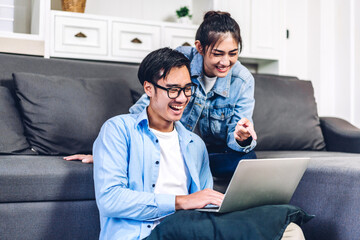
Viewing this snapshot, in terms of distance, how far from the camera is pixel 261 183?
119 cm

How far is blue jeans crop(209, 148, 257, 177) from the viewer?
1.76 meters

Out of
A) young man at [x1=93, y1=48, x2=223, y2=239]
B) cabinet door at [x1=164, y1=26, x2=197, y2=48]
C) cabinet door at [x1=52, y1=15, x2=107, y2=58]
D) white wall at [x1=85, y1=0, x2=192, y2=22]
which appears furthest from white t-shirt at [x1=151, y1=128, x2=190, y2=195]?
white wall at [x1=85, y1=0, x2=192, y2=22]

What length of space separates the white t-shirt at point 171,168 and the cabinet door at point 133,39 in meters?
1.68

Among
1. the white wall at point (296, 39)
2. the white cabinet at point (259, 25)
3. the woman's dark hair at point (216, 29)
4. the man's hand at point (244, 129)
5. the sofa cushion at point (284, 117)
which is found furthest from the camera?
the white wall at point (296, 39)

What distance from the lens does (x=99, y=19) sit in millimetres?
2980

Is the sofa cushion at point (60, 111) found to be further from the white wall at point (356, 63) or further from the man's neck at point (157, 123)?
the white wall at point (356, 63)

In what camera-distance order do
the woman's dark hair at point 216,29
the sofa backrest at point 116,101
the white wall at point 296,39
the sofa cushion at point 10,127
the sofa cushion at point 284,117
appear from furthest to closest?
the white wall at point 296,39 < the sofa cushion at point 284,117 < the sofa backrest at point 116,101 < the sofa cushion at point 10,127 < the woman's dark hair at point 216,29

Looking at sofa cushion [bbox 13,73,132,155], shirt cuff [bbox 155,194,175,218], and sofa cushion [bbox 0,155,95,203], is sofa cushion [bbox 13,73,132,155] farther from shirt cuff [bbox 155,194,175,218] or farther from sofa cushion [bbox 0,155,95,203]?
shirt cuff [bbox 155,194,175,218]

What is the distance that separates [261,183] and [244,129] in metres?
0.34

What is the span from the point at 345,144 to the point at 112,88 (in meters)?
1.39

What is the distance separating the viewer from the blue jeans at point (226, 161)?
5.79 feet

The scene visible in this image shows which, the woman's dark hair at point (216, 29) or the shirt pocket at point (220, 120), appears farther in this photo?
the shirt pocket at point (220, 120)

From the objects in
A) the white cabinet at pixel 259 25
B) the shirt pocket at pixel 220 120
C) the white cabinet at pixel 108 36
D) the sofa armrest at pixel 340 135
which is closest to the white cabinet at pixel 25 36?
the white cabinet at pixel 108 36

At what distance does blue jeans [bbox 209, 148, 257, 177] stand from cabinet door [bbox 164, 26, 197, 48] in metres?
1.52
